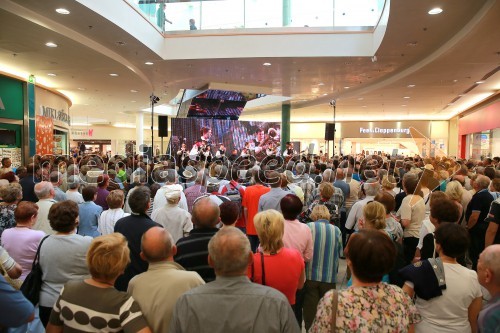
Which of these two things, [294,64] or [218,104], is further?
[218,104]

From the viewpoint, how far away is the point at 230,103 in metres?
21.6

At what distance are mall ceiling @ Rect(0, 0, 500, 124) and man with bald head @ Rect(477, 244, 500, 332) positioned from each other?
616 cm

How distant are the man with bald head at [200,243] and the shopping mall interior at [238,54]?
367 centimetres

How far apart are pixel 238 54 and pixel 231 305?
33.8ft

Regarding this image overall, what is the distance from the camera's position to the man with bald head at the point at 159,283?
2.09 meters

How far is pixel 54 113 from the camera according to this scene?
15578mm

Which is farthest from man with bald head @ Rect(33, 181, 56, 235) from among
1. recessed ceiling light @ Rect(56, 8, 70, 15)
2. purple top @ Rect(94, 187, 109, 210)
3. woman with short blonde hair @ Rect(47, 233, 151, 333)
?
recessed ceiling light @ Rect(56, 8, 70, 15)

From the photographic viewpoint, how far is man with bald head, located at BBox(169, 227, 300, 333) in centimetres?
178

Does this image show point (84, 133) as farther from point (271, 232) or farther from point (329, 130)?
point (271, 232)

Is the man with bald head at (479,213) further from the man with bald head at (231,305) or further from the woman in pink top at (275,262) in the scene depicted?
the man with bald head at (231,305)

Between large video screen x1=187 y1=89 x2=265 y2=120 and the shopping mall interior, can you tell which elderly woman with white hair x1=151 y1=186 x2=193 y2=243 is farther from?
large video screen x1=187 y1=89 x2=265 y2=120

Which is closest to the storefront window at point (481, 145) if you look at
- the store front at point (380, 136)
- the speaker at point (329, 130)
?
the speaker at point (329, 130)

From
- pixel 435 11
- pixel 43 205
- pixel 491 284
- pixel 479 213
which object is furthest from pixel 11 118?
pixel 491 284

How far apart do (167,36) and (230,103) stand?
410 inches
